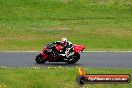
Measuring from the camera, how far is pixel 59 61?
69.3ft

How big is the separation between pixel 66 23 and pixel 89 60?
13465mm

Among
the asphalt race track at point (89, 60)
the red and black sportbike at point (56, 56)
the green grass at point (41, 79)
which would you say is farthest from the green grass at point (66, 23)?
the green grass at point (41, 79)

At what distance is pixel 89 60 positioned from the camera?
873 inches

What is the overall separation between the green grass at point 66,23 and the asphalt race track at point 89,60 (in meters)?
2.60

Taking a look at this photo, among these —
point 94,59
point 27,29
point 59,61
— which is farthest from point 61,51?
point 27,29

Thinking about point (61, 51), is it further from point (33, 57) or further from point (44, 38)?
point (44, 38)

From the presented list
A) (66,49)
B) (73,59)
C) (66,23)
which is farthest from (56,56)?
(66,23)

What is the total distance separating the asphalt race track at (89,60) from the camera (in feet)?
68.1

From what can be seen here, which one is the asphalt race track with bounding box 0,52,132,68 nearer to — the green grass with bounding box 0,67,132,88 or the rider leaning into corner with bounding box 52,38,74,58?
the rider leaning into corner with bounding box 52,38,74,58

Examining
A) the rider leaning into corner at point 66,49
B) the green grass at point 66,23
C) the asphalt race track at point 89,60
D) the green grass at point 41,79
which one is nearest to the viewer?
the green grass at point 41,79

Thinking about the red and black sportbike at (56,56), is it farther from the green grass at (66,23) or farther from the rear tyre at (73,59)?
the green grass at (66,23)

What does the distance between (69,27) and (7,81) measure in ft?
62.7

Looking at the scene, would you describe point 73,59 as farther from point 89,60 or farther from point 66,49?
point 89,60

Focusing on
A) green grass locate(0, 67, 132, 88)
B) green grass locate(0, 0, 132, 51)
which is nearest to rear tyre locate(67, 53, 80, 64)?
green grass locate(0, 67, 132, 88)
